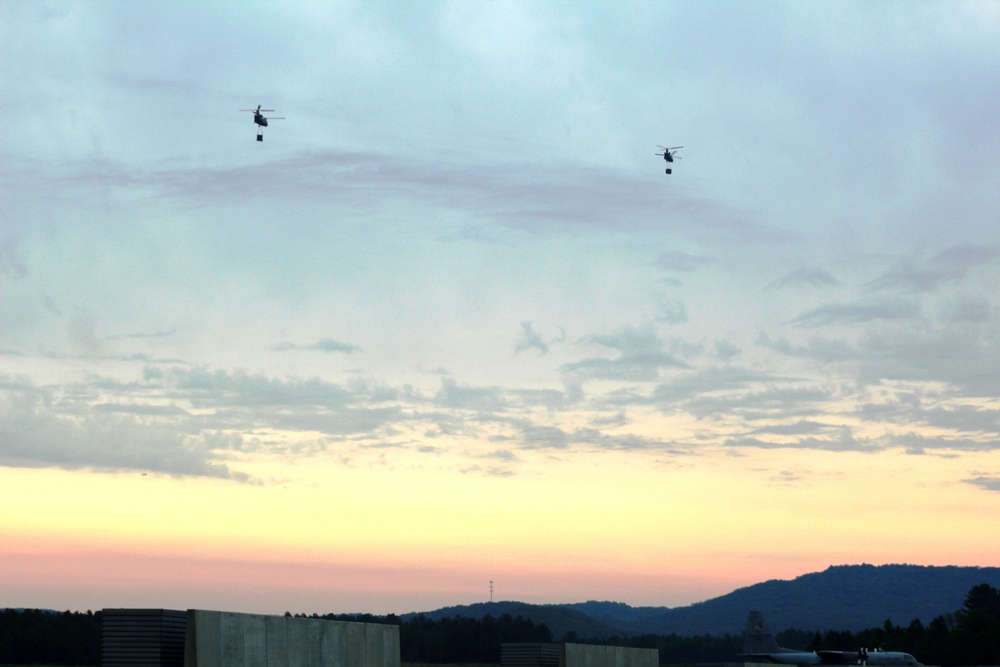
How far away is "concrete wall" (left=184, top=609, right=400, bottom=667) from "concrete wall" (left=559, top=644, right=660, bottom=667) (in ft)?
78.2

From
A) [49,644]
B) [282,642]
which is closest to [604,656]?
[282,642]

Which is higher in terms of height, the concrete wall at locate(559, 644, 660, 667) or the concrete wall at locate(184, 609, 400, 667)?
the concrete wall at locate(184, 609, 400, 667)

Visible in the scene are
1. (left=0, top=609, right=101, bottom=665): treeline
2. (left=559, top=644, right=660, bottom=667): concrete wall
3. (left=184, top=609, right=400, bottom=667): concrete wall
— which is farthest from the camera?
(left=0, top=609, right=101, bottom=665): treeline

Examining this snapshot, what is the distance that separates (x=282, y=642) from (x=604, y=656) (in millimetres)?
41873

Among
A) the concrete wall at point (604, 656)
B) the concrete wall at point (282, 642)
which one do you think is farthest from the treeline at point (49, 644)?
the concrete wall at point (282, 642)

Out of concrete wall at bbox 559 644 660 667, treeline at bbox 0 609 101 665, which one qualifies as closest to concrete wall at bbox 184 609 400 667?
concrete wall at bbox 559 644 660 667

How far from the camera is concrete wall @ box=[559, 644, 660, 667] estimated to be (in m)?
68.2

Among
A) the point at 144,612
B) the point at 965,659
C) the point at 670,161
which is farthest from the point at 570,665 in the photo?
the point at 965,659

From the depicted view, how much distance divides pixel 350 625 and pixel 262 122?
199 feet

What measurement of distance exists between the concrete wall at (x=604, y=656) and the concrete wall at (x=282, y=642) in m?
23.8

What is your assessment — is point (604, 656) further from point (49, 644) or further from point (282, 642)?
point (49, 644)

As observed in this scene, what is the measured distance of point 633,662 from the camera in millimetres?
83125

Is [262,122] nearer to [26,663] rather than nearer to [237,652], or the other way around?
[237,652]

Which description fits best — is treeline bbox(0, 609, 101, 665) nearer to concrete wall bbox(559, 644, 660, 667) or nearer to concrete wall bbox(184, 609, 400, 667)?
concrete wall bbox(559, 644, 660, 667)
